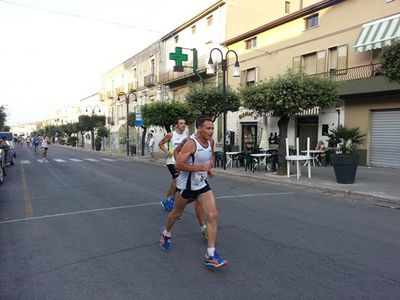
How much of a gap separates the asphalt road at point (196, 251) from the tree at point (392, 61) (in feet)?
9.51

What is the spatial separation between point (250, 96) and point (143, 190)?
530 centimetres

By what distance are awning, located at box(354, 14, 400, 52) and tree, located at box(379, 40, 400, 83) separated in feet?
24.5

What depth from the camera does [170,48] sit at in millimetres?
36406

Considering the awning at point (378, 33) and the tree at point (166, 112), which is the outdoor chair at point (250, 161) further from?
the tree at point (166, 112)

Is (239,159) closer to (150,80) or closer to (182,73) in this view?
(182,73)

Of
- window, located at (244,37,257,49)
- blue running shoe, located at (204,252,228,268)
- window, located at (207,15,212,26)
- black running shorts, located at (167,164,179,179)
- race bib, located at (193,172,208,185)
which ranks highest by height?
window, located at (207,15,212,26)

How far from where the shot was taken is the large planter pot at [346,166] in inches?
444

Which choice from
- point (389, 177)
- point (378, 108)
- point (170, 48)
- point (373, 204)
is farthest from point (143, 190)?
point (170, 48)

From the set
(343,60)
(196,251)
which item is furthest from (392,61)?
(343,60)

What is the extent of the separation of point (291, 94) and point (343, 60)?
7.27 meters

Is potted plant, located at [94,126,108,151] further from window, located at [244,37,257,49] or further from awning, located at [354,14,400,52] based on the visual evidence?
awning, located at [354,14,400,52]

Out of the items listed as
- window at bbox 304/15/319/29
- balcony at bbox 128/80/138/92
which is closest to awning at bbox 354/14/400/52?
window at bbox 304/15/319/29

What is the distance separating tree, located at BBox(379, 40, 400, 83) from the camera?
27.2 ft

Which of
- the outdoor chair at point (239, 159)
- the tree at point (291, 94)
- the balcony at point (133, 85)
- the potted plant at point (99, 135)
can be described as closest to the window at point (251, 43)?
the outdoor chair at point (239, 159)
